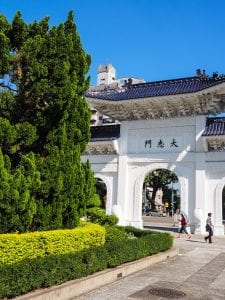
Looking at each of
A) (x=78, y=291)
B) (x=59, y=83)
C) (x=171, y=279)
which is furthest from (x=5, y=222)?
(x=171, y=279)

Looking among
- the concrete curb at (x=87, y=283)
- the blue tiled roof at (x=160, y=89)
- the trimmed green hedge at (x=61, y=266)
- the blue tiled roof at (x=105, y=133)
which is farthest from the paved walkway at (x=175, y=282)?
the blue tiled roof at (x=105, y=133)

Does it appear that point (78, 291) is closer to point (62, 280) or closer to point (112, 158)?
point (62, 280)

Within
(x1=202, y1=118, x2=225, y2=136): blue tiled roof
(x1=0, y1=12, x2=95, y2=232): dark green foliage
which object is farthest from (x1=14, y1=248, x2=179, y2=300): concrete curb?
(x1=202, y1=118, x2=225, y2=136): blue tiled roof

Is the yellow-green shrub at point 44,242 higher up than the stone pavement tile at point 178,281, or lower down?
higher up

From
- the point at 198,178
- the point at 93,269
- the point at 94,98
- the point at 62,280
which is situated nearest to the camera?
the point at 62,280

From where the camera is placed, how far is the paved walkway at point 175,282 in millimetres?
7234

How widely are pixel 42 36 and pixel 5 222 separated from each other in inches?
192

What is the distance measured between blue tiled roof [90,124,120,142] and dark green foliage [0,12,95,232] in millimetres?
13642

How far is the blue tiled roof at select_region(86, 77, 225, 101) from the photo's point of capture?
21261 mm

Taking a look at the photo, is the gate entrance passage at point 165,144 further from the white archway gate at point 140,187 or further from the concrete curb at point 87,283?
the concrete curb at point 87,283

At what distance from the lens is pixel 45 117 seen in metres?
8.77

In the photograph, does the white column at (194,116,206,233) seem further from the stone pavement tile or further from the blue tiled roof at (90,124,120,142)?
the stone pavement tile

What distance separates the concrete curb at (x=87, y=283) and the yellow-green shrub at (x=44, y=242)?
1.01 m

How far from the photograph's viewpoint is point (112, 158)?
23172mm
